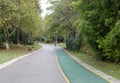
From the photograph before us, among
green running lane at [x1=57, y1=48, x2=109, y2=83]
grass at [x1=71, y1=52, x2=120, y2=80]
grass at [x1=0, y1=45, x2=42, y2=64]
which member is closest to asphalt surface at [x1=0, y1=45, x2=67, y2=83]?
green running lane at [x1=57, y1=48, x2=109, y2=83]

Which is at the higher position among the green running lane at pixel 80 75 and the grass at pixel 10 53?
the green running lane at pixel 80 75

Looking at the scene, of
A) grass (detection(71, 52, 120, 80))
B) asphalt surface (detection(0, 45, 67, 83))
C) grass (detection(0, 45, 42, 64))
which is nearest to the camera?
asphalt surface (detection(0, 45, 67, 83))

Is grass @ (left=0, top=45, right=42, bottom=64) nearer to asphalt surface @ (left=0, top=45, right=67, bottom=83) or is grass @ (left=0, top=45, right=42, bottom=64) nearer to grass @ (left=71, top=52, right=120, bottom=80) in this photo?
asphalt surface @ (left=0, top=45, right=67, bottom=83)

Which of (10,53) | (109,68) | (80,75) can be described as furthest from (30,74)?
(10,53)

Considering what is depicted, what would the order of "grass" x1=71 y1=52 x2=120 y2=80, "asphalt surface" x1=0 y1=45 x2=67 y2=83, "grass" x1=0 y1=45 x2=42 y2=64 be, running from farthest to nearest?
"grass" x1=0 y1=45 x2=42 y2=64, "grass" x1=71 y1=52 x2=120 y2=80, "asphalt surface" x1=0 y1=45 x2=67 y2=83

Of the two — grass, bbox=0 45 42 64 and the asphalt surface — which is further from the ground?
the asphalt surface

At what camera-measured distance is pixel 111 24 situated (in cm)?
2541

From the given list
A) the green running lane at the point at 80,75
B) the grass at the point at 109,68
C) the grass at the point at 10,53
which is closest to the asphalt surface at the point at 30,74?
the green running lane at the point at 80,75

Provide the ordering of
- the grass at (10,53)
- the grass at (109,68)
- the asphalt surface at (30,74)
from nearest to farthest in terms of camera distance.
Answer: the asphalt surface at (30,74) → the grass at (109,68) → the grass at (10,53)

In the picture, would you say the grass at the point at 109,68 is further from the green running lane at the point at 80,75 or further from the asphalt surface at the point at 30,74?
the asphalt surface at the point at 30,74

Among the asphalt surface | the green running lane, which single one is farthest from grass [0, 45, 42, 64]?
the green running lane

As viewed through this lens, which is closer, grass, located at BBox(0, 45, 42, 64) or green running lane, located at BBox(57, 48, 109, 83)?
green running lane, located at BBox(57, 48, 109, 83)

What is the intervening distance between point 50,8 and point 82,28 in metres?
36.1

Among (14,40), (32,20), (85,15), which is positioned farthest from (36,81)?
(14,40)
